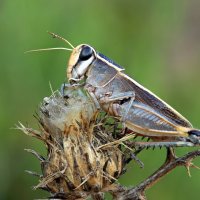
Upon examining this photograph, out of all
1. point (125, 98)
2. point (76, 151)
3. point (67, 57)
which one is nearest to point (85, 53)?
point (125, 98)

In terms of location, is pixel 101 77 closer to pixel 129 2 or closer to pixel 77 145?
pixel 77 145

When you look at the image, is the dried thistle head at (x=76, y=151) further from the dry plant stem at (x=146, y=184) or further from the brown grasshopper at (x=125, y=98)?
the brown grasshopper at (x=125, y=98)

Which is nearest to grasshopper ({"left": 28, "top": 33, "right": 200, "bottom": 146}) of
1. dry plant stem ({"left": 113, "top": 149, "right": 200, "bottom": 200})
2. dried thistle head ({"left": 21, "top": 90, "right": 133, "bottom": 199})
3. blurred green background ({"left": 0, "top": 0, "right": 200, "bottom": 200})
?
dried thistle head ({"left": 21, "top": 90, "right": 133, "bottom": 199})

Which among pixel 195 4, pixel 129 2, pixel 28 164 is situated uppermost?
pixel 195 4

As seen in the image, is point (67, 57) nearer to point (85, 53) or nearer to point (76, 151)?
point (85, 53)

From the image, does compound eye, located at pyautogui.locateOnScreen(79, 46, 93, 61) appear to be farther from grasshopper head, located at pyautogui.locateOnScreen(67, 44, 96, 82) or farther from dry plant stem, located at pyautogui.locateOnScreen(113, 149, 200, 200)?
dry plant stem, located at pyautogui.locateOnScreen(113, 149, 200, 200)

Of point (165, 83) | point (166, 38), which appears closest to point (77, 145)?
point (165, 83)

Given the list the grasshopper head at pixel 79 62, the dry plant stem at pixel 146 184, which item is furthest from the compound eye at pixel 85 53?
the dry plant stem at pixel 146 184
